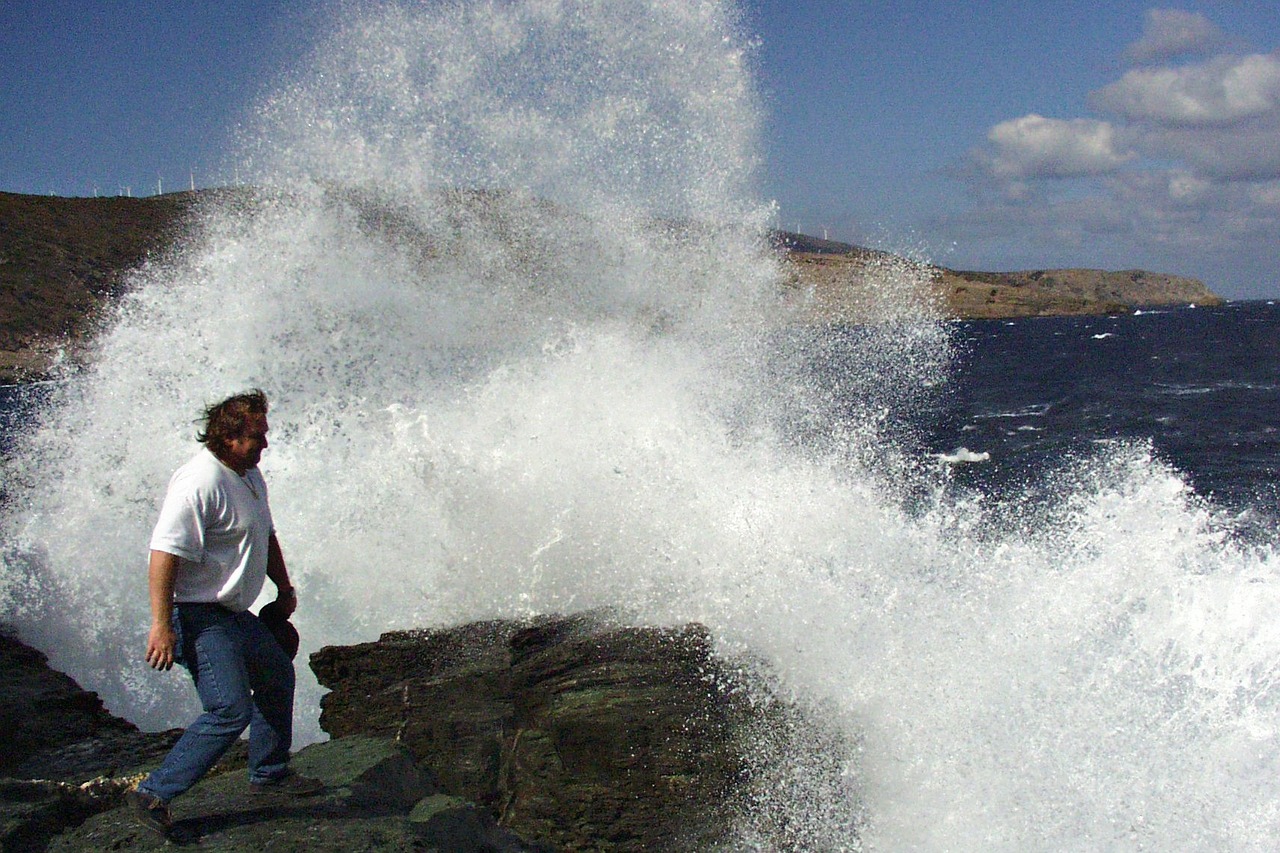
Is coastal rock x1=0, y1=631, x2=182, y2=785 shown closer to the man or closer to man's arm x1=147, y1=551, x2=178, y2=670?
the man

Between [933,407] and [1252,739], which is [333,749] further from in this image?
[933,407]

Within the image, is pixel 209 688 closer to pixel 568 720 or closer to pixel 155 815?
pixel 155 815

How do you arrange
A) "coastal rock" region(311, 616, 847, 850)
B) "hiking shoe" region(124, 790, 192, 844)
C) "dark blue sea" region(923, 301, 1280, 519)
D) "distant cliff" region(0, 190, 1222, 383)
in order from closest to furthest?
"hiking shoe" region(124, 790, 192, 844) < "coastal rock" region(311, 616, 847, 850) < "dark blue sea" region(923, 301, 1280, 519) < "distant cliff" region(0, 190, 1222, 383)

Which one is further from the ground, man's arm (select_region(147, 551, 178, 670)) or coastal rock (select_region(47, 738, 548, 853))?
man's arm (select_region(147, 551, 178, 670))

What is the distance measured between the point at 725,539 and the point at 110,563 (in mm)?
7002

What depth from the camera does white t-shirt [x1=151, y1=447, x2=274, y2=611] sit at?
405cm

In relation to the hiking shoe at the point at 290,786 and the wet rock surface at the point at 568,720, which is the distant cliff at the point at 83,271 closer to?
the wet rock surface at the point at 568,720

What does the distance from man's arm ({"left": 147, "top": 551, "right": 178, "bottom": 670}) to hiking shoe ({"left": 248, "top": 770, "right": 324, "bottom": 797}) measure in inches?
38.9

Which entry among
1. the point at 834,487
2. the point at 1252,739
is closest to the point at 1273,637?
the point at 1252,739

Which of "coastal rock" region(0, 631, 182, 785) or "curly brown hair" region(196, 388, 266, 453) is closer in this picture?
"curly brown hair" region(196, 388, 266, 453)

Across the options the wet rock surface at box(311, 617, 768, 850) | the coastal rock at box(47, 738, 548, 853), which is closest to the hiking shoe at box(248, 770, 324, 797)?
the coastal rock at box(47, 738, 548, 853)

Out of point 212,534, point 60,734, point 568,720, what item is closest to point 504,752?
point 568,720

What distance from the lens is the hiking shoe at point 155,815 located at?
411cm

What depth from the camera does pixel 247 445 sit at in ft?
14.1
